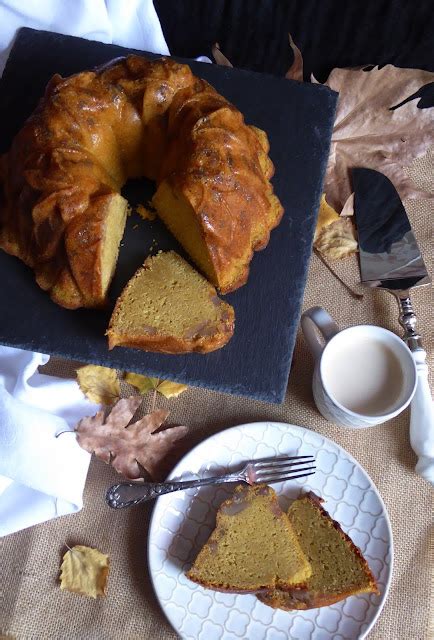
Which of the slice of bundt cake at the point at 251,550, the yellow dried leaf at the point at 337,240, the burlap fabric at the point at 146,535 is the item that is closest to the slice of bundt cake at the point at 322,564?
the slice of bundt cake at the point at 251,550

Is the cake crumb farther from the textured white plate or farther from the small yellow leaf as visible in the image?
the textured white plate

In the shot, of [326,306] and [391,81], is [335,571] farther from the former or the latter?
[391,81]

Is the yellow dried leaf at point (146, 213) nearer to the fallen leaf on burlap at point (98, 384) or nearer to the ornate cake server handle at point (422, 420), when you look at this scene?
the fallen leaf on burlap at point (98, 384)

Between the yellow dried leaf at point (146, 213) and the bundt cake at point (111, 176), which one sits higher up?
the bundt cake at point (111, 176)

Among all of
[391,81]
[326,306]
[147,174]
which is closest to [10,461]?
[147,174]

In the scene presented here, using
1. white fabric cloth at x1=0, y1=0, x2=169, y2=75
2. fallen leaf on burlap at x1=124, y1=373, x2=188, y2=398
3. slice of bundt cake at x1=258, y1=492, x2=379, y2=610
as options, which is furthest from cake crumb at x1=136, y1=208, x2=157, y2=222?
slice of bundt cake at x1=258, y1=492, x2=379, y2=610

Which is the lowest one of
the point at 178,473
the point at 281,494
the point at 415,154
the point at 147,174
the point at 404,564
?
the point at 404,564
